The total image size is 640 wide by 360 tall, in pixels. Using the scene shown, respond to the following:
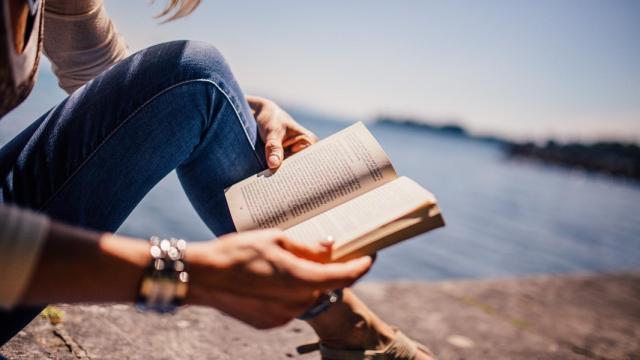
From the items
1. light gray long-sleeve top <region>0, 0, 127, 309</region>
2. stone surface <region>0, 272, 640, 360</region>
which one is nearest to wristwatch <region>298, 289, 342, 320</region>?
stone surface <region>0, 272, 640, 360</region>

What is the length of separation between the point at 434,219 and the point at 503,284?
8.44 feet

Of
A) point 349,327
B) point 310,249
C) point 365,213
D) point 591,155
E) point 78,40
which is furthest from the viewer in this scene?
point 591,155

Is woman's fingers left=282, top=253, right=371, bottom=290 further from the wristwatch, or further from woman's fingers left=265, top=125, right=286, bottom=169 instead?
woman's fingers left=265, top=125, right=286, bottom=169

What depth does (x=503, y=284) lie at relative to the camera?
9.73ft

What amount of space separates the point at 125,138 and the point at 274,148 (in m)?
0.38

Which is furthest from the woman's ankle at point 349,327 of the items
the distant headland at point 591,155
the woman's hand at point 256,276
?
the distant headland at point 591,155

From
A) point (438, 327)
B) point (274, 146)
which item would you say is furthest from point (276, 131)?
point (438, 327)

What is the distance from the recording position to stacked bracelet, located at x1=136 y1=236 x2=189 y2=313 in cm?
62

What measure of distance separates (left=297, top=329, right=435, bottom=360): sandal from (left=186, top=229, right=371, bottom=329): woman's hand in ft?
1.66

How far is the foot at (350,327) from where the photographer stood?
1.07 m

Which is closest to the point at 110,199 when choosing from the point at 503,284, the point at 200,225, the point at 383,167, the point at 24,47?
the point at 24,47

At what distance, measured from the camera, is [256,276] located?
65 centimetres

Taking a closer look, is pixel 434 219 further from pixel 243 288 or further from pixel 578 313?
pixel 578 313

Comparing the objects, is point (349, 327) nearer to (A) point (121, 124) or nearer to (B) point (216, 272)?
(B) point (216, 272)
